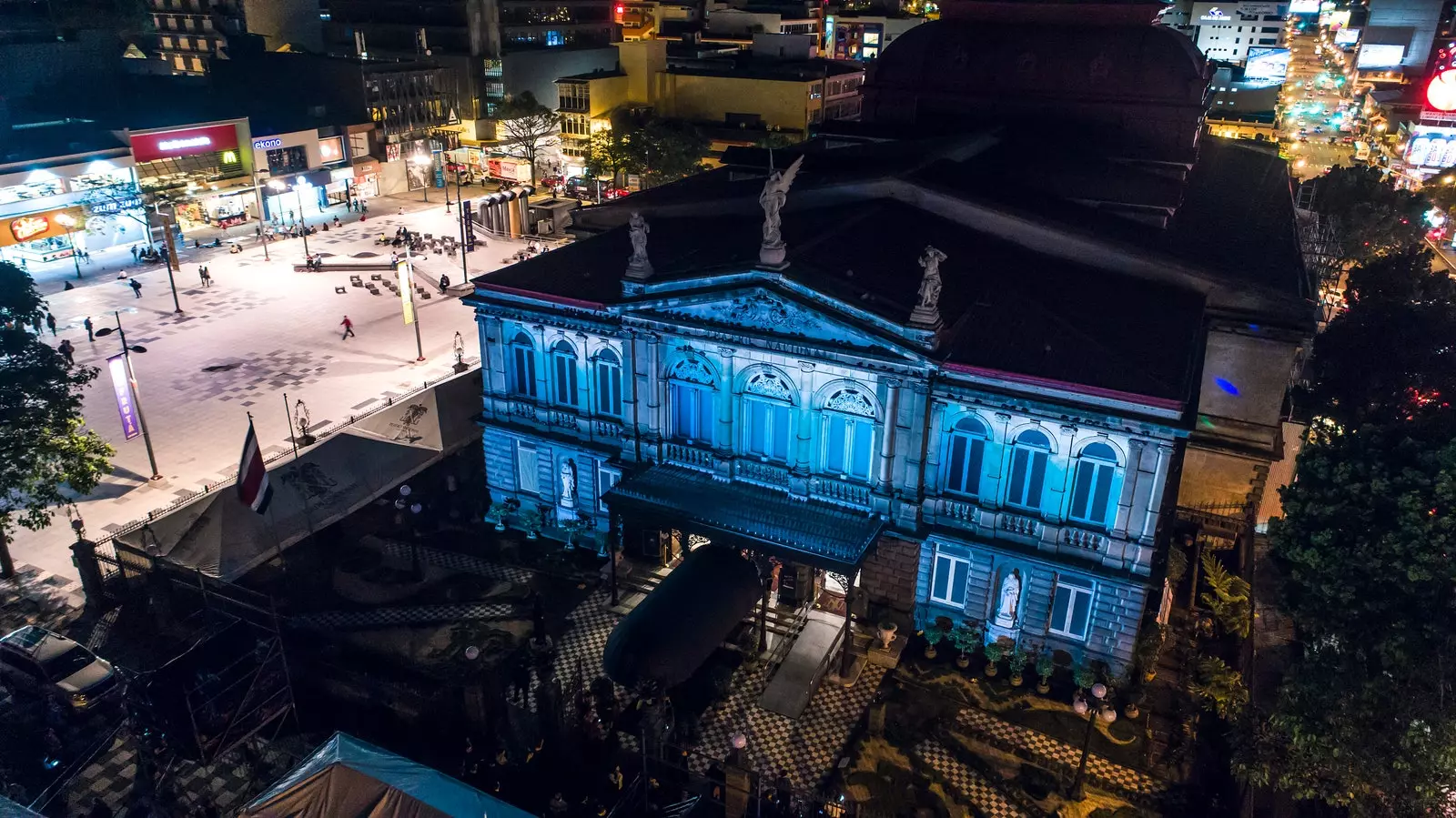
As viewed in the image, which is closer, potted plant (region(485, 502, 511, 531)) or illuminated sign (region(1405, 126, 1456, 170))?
potted plant (region(485, 502, 511, 531))

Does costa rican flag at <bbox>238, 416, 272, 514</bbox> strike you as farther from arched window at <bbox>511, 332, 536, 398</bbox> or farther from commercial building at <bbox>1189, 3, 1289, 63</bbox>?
commercial building at <bbox>1189, 3, 1289, 63</bbox>

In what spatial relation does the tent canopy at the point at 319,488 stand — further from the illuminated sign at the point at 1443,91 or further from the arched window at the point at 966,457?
the illuminated sign at the point at 1443,91

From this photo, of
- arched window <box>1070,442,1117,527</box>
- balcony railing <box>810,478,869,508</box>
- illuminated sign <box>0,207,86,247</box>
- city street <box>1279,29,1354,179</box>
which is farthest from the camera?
city street <box>1279,29,1354,179</box>

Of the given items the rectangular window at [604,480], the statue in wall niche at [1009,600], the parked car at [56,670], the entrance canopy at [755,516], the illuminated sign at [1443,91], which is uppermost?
the illuminated sign at [1443,91]

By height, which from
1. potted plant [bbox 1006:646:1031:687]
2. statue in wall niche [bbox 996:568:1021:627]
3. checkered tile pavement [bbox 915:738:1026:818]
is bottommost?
checkered tile pavement [bbox 915:738:1026:818]

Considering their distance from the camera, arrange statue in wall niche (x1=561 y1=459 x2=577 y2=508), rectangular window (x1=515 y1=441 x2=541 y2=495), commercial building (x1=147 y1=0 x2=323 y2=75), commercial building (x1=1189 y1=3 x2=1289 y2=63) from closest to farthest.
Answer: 1. statue in wall niche (x1=561 y1=459 x2=577 y2=508)
2. rectangular window (x1=515 y1=441 x2=541 y2=495)
3. commercial building (x1=147 y1=0 x2=323 y2=75)
4. commercial building (x1=1189 y1=3 x2=1289 y2=63)

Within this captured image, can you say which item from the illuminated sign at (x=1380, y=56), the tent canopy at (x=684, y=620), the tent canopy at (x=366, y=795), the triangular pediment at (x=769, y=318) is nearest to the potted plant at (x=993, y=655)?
the tent canopy at (x=684, y=620)

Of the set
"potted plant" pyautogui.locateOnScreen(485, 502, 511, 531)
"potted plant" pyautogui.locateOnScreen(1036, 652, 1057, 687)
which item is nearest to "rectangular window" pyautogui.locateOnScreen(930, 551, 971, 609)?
"potted plant" pyautogui.locateOnScreen(1036, 652, 1057, 687)
